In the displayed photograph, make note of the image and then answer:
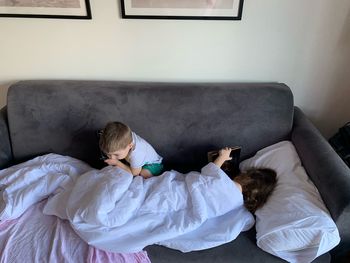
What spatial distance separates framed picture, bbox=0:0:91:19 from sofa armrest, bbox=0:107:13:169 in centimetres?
57

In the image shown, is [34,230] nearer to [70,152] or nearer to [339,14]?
[70,152]

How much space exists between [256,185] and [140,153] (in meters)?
0.60

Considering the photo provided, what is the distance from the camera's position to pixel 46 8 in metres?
1.63

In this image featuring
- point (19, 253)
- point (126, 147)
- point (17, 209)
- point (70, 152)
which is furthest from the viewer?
point (70, 152)

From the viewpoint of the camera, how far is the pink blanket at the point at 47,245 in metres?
1.21

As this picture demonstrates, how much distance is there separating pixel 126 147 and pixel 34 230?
541mm

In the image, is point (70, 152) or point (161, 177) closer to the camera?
point (161, 177)

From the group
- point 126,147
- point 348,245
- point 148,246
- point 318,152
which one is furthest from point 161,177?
point 348,245

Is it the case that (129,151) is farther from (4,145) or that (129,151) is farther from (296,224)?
(296,224)

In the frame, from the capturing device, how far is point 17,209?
1365 millimetres

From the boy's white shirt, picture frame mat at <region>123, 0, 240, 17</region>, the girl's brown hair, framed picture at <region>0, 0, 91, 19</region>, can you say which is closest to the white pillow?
the girl's brown hair

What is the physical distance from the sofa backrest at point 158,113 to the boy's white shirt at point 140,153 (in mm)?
106

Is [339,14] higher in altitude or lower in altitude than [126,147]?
higher

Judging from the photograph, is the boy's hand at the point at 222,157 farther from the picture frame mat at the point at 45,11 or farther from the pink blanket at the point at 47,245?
the picture frame mat at the point at 45,11
